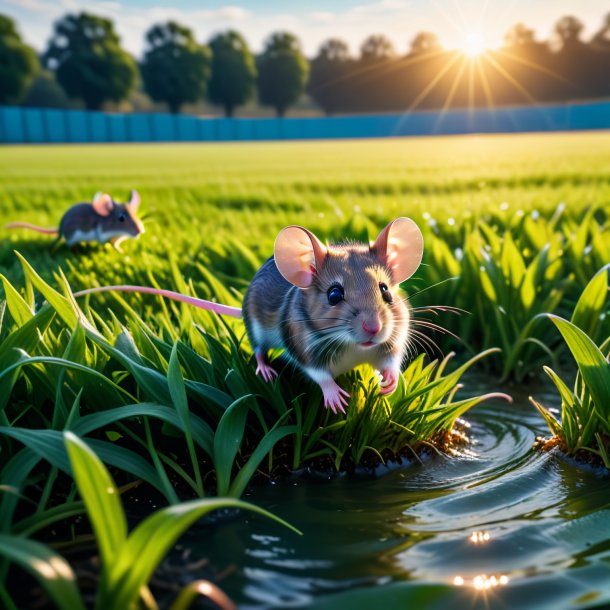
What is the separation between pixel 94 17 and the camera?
85.9m

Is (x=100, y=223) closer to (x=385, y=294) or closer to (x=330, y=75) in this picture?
(x=385, y=294)

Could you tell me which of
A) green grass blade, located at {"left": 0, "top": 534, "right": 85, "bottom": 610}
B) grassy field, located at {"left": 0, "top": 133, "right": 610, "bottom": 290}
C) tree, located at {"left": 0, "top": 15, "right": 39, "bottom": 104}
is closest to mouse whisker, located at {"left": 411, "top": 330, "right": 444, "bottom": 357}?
green grass blade, located at {"left": 0, "top": 534, "right": 85, "bottom": 610}

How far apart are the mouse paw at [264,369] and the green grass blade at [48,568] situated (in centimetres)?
120

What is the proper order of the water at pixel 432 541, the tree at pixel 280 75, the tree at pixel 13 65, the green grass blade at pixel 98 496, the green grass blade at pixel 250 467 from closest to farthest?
the green grass blade at pixel 98 496
the water at pixel 432 541
the green grass blade at pixel 250 467
the tree at pixel 13 65
the tree at pixel 280 75

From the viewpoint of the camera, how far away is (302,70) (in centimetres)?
9756

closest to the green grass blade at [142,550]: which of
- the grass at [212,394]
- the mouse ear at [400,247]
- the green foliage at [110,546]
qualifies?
the green foliage at [110,546]

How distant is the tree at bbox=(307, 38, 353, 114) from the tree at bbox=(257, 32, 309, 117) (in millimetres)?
2871

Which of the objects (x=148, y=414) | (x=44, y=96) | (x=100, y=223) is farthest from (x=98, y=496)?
(x=44, y=96)

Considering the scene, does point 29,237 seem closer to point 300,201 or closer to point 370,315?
point 300,201

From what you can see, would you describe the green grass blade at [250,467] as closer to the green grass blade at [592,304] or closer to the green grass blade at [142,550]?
the green grass blade at [142,550]

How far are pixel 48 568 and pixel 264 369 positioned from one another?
4.24 ft

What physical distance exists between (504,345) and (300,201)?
588 centimetres

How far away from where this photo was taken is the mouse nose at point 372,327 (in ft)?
7.20

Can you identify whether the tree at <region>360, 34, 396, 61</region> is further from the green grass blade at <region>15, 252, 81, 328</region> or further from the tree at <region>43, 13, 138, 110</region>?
the green grass blade at <region>15, 252, 81, 328</region>
